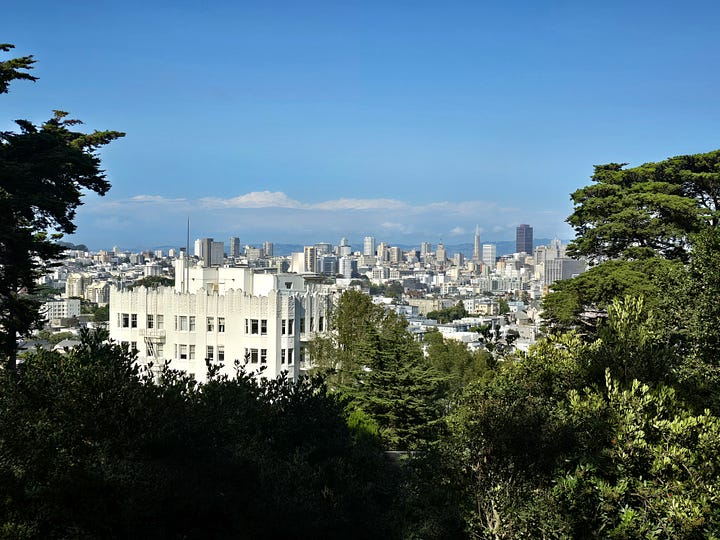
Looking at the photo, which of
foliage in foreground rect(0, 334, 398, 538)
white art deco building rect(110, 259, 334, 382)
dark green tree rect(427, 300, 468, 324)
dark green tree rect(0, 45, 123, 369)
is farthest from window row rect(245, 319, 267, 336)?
dark green tree rect(427, 300, 468, 324)

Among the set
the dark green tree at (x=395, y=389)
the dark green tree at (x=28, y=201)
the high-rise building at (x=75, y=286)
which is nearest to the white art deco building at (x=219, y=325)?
the dark green tree at (x=395, y=389)

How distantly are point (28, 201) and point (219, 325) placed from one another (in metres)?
14.5

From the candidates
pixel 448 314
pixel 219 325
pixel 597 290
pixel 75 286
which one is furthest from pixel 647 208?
pixel 75 286

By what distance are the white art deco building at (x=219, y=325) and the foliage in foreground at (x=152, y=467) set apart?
1798 cm

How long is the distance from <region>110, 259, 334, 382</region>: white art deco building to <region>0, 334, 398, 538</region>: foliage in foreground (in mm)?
17979

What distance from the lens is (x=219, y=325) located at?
27125mm

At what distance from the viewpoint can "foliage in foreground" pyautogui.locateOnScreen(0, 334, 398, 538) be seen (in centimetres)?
628

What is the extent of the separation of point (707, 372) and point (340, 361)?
54.2 feet

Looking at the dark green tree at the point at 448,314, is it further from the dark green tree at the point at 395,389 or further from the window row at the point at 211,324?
the dark green tree at the point at 395,389

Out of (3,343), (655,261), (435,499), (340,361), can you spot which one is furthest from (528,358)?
(340,361)

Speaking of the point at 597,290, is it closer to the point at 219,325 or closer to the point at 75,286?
the point at 219,325

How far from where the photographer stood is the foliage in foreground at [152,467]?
6.28 meters

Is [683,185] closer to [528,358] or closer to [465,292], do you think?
[528,358]

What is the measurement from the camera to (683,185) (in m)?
20.7
